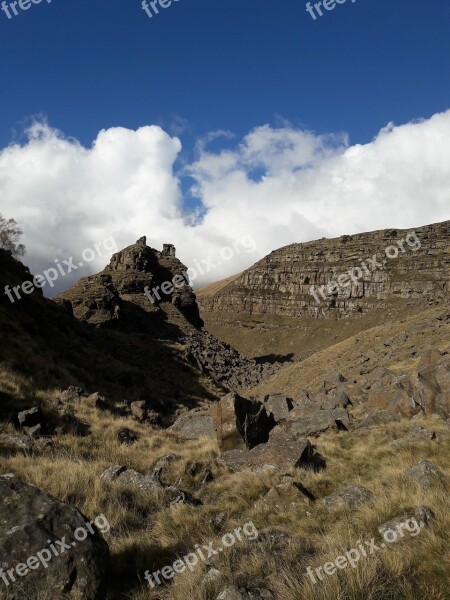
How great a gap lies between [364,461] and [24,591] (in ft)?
29.8

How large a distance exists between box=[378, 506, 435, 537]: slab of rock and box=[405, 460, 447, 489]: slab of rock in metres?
1.69

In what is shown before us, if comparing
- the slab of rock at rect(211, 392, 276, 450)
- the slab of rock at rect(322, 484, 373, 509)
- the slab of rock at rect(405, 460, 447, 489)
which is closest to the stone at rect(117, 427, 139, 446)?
the slab of rock at rect(211, 392, 276, 450)

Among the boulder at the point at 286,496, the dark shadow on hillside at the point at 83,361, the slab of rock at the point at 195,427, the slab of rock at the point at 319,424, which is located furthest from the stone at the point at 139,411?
the boulder at the point at 286,496

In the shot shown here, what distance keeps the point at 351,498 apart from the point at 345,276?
407 ft

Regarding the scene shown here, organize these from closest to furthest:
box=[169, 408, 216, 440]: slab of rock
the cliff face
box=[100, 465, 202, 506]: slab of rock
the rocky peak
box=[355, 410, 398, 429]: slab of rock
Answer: box=[100, 465, 202, 506]: slab of rock < box=[355, 410, 398, 429]: slab of rock < box=[169, 408, 216, 440]: slab of rock < the rocky peak < the cliff face

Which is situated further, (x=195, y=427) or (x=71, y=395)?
(x=71, y=395)

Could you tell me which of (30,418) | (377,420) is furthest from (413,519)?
(30,418)

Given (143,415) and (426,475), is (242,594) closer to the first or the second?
(426,475)

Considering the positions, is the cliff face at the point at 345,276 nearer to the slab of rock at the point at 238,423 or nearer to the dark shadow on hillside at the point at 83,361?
the dark shadow on hillside at the point at 83,361

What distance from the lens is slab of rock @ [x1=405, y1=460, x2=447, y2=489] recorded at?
7.15 metres

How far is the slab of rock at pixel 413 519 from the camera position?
536cm

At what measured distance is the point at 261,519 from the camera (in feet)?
22.2

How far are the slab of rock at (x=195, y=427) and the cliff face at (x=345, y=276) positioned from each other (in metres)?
105

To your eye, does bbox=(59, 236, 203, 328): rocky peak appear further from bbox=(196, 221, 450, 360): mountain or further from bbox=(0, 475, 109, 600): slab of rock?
bbox=(0, 475, 109, 600): slab of rock
